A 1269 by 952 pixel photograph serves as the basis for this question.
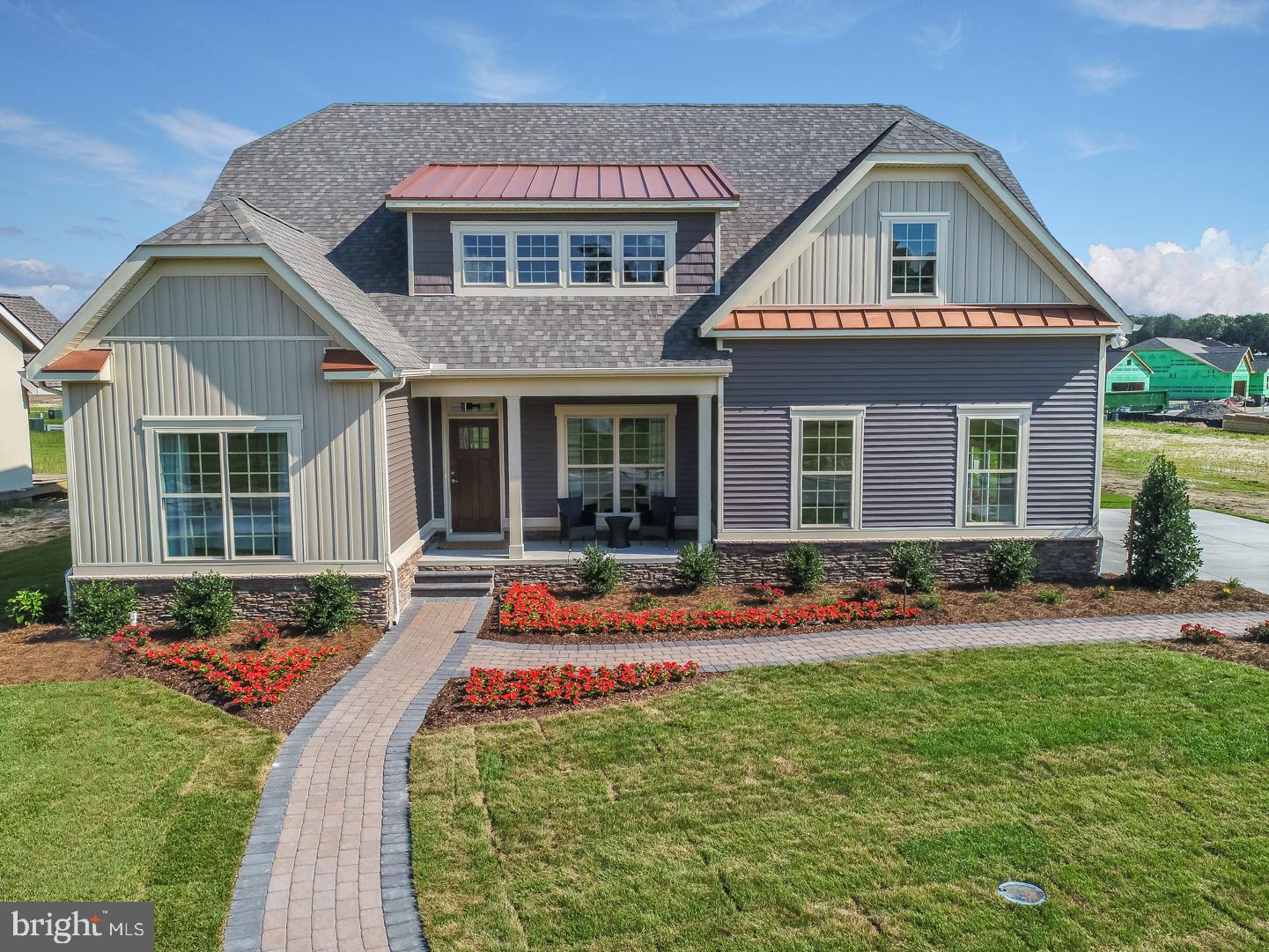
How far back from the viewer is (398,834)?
6.46 m

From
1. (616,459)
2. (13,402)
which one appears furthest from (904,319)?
(13,402)

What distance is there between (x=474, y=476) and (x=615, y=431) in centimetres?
294

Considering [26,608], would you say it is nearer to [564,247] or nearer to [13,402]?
[564,247]

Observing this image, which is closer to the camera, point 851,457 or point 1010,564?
point 1010,564

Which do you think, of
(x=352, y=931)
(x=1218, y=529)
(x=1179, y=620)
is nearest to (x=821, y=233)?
(x=1179, y=620)

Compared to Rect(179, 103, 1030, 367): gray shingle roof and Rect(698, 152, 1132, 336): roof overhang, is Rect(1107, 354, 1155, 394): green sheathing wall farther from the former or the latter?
Rect(698, 152, 1132, 336): roof overhang

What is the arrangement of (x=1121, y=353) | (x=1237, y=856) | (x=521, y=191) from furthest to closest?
(x=1121, y=353) → (x=521, y=191) → (x=1237, y=856)

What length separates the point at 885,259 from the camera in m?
13.7

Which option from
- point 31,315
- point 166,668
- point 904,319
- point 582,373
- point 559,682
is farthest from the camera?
point 31,315

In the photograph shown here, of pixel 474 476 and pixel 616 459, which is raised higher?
pixel 616 459

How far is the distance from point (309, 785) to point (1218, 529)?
2072cm

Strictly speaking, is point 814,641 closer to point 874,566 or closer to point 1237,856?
point 874,566

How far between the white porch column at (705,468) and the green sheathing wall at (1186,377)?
103 metres

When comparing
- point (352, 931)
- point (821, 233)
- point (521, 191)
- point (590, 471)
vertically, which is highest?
point (521, 191)
